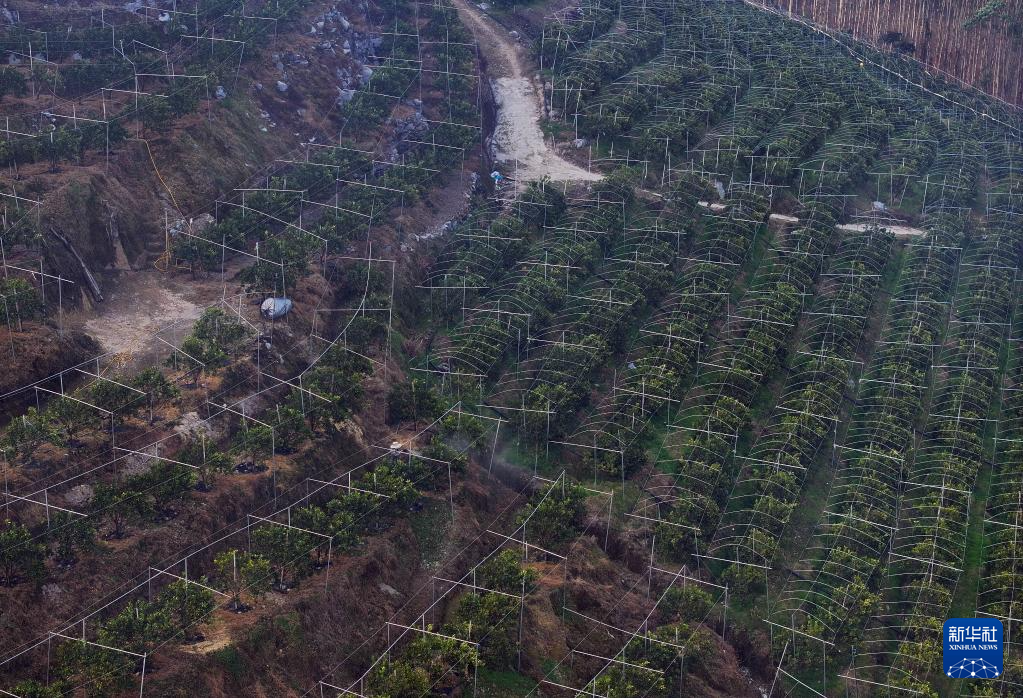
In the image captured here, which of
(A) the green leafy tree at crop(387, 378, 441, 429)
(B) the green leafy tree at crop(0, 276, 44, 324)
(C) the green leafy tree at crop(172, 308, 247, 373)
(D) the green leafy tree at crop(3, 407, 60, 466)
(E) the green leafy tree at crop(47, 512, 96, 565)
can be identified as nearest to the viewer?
(E) the green leafy tree at crop(47, 512, 96, 565)

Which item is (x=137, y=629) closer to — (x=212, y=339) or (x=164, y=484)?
(x=164, y=484)

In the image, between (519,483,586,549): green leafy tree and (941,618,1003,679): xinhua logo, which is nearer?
(941,618,1003,679): xinhua logo

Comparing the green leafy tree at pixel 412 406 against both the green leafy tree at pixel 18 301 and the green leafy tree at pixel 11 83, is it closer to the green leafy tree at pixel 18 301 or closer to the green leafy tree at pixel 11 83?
the green leafy tree at pixel 18 301

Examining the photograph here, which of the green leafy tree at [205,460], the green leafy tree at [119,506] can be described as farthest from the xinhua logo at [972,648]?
the green leafy tree at [119,506]

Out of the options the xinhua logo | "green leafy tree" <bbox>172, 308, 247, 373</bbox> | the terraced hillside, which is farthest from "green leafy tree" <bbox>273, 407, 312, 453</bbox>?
the xinhua logo

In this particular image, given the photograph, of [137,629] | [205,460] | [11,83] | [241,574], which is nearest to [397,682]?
[241,574]

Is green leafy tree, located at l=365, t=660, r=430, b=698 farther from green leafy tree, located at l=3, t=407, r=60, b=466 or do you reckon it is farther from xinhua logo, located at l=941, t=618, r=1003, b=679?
xinhua logo, located at l=941, t=618, r=1003, b=679

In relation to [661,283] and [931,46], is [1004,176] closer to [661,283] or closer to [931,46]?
[931,46]
